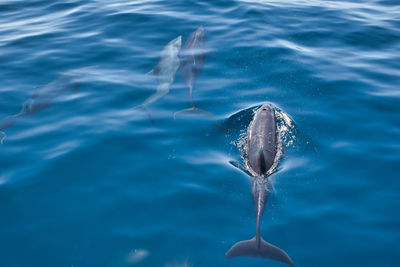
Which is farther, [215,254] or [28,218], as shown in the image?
[28,218]

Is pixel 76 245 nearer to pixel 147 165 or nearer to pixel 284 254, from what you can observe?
pixel 147 165

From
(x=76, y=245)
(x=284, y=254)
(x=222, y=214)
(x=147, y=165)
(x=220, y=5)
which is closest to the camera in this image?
(x=284, y=254)

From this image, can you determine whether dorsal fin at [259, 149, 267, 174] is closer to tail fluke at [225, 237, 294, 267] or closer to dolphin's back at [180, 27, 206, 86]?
tail fluke at [225, 237, 294, 267]

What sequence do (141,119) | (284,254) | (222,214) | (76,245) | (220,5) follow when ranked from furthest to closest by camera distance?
(220,5) → (141,119) → (222,214) → (76,245) → (284,254)

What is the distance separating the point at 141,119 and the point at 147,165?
2.14 meters

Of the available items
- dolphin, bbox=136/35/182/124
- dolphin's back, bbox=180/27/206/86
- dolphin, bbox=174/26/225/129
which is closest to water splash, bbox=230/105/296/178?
dolphin, bbox=174/26/225/129

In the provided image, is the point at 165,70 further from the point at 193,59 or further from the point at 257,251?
the point at 257,251

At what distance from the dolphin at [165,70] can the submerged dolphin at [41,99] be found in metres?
2.79

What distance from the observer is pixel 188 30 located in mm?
16453

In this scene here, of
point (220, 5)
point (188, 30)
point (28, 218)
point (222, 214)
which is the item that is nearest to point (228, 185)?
point (222, 214)

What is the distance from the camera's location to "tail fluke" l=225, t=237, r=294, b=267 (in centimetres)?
650

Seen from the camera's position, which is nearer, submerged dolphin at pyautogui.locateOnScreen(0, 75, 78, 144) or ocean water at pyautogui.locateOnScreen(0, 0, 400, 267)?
ocean water at pyautogui.locateOnScreen(0, 0, 400, 267)

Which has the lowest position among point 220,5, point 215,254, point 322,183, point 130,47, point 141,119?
point 215,254

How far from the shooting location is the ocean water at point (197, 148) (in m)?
6.95
